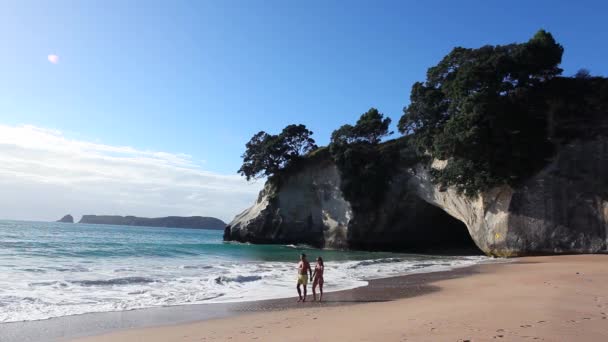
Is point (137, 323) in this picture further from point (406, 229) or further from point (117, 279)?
point (406, 229)

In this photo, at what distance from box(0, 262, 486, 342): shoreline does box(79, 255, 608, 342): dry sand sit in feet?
1.45

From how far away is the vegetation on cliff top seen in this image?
26.3 m

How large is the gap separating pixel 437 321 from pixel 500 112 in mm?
21619

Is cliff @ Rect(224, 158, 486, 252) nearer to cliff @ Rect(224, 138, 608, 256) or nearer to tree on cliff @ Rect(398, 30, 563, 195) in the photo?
cliff @ Rect(224, 138, 608, 256)

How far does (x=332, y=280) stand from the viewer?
1634 cm

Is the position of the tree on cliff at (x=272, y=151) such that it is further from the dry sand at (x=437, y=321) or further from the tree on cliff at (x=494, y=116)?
the dry sand at (x=437, y=321)

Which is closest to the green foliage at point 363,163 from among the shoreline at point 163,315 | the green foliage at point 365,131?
the green foliage at point 365,131

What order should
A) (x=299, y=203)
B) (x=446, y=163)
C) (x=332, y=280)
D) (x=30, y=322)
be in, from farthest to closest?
(x=299, y=203)
(x=446, y=163)
(x=332, y=280)
(x=30, y=322)

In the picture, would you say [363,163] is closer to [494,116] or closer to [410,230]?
[410,230]

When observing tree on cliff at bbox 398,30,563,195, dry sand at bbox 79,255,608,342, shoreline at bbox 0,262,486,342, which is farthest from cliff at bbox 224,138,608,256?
shoreline at bbox 0,262,486,342

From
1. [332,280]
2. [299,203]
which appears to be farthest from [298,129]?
[332,280]

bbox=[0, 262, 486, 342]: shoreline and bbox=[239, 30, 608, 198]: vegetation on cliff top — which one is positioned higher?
bbox=[239, 30, 608, 198]: vegetation on cliff top

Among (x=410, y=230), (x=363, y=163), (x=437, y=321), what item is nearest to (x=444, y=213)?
(x=410, y=230)

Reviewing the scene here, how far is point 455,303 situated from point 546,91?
24351 mm
